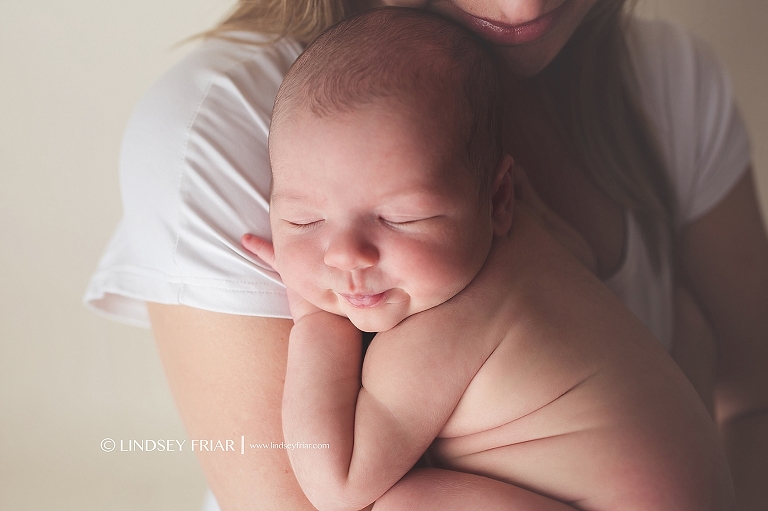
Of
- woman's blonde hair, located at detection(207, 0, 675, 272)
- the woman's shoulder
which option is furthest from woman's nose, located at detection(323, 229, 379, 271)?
woman's blonde hair, located at detection(207, 0, 675, 272)

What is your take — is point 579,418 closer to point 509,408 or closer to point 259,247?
point 509,408

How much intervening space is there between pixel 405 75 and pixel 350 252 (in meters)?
0.21

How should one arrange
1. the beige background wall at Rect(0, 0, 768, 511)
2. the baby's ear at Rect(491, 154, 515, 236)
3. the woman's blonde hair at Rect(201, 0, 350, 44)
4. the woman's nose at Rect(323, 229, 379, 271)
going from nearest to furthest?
1. the woman's nose at Rect(323, 229, 379, 271)
2. the baby's ear at Rect(491, 154, 515, 236)
3. the woman's blonde hair at Rect(201, 0, 350, 44)
4. the beige background wall at Rect(0, 0, 768, 511)

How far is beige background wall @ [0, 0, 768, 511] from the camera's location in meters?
1.40

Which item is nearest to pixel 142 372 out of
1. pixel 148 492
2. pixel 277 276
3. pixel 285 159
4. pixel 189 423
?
pixel 148 492

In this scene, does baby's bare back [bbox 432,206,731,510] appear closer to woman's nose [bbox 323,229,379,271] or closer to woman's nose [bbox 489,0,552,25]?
woman's nose [bbox 323,229,379,271]

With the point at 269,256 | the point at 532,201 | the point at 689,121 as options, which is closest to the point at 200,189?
the point at 269,256

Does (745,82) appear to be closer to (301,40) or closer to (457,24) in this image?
(457,24)

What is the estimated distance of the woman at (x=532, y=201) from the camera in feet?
2.53

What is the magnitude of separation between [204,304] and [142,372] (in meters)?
1.08

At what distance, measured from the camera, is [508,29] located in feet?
2.83

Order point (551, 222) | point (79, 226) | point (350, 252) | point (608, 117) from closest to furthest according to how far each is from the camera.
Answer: point (350, 252) → point (551, 222) → point (608, 117) → point (79, 226)

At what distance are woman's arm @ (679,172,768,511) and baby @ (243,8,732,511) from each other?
0.46 m

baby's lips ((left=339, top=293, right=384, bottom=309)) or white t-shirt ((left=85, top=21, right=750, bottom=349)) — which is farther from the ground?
white t-shirt ((left=85, top=21, right=750, bottom=349))
